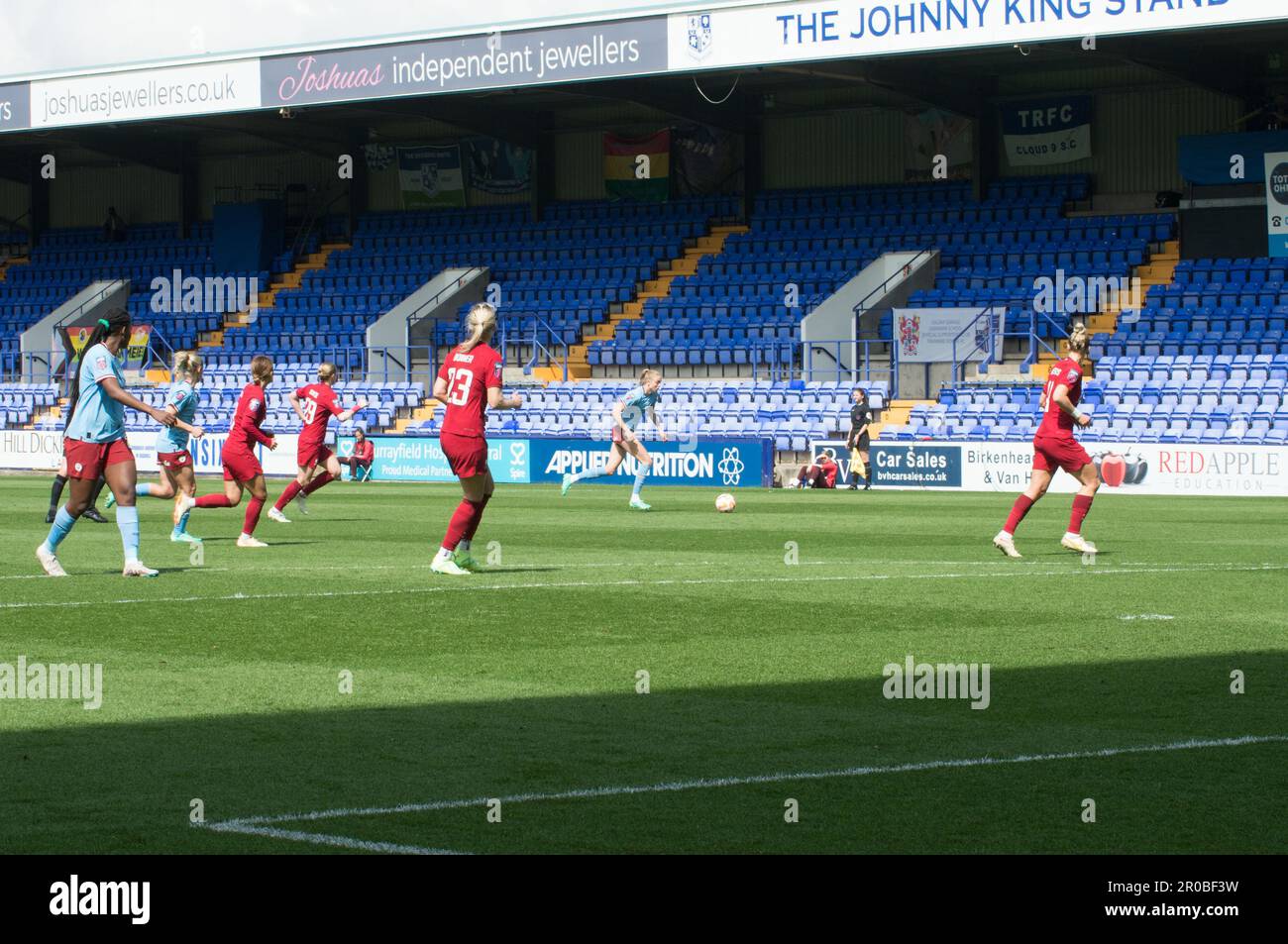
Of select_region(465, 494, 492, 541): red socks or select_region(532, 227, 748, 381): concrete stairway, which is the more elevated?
select_region(532, 227, 748, 381): concrete stairway

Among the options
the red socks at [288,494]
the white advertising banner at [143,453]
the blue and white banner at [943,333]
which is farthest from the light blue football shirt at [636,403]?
the white advertising banner at [143,453]

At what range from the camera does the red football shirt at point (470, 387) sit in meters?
14.9

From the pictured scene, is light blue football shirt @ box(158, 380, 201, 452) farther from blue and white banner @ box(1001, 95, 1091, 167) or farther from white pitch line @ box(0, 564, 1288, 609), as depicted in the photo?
blue and white banner @ box(1001, 95, 1091, 167)

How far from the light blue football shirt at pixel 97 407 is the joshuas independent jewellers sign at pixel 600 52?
2638 cm

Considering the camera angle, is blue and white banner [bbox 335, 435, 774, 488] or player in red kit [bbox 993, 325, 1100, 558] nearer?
player in red kit [bbox 993, 325, 1100, 558]

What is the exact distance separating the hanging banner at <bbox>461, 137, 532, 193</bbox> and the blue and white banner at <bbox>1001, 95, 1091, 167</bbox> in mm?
14483

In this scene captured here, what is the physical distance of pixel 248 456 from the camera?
19.9 meters

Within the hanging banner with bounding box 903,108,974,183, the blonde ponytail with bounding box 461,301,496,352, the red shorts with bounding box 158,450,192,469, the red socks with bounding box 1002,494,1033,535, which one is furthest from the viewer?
the hanging banner with bounding box 903,108,974,183

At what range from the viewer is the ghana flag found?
53.1 metres

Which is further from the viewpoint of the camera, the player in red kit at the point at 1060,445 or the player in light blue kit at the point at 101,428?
the player in red kit at the point at 1060,445

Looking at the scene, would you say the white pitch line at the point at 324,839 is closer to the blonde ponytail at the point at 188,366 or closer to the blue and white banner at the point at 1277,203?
the blonde ponytail at the point at 188,366

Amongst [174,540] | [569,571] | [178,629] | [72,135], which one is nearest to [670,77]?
[72,135]

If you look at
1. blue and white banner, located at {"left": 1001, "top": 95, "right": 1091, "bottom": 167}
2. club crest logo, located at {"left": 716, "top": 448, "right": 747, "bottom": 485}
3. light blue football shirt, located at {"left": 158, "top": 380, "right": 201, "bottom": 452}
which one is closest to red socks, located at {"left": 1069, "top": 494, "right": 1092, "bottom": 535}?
light blue football shirt, located at {"left": 158, "top": 380, "right": 201, "bottom": 452}

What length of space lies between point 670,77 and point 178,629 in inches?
1468
